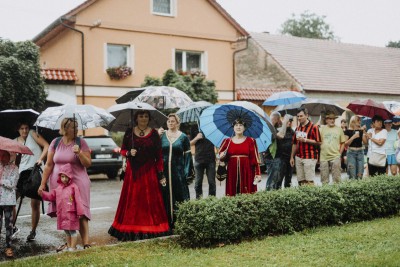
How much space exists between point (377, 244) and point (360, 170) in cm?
534

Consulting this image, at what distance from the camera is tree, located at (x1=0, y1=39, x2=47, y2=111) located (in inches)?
674

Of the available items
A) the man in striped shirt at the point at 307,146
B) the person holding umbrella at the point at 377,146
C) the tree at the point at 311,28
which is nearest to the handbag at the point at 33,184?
the man in striped shirt at the point at 307,146

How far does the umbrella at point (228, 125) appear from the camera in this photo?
28.2 ft

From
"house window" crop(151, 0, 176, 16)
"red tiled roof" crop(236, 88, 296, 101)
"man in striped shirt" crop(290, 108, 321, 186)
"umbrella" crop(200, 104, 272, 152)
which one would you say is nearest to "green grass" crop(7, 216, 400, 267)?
"umbrella" crop(200, 104, 272, 152)

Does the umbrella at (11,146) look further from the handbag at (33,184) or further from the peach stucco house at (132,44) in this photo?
the peach stucco house at (132,44)

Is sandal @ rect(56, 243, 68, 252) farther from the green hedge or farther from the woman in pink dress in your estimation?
the green hedge

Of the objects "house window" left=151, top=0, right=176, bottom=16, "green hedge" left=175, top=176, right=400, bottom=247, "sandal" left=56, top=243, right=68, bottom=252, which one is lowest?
"sandal" left=56, top=243, right=68, bottom=252

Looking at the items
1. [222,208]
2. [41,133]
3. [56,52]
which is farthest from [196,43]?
[222,208]

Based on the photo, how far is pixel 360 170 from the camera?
477 inches

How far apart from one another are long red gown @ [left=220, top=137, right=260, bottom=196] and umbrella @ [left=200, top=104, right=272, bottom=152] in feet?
1.10

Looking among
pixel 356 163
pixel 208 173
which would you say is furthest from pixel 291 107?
Result: pixel 208 173

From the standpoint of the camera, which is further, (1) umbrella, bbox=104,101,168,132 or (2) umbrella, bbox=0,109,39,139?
(2) umbrella, bbox=0,109,39,139

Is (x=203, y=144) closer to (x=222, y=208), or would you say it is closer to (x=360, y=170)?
(x=222, y=208)

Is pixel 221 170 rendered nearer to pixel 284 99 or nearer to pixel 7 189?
pixel 7 189
